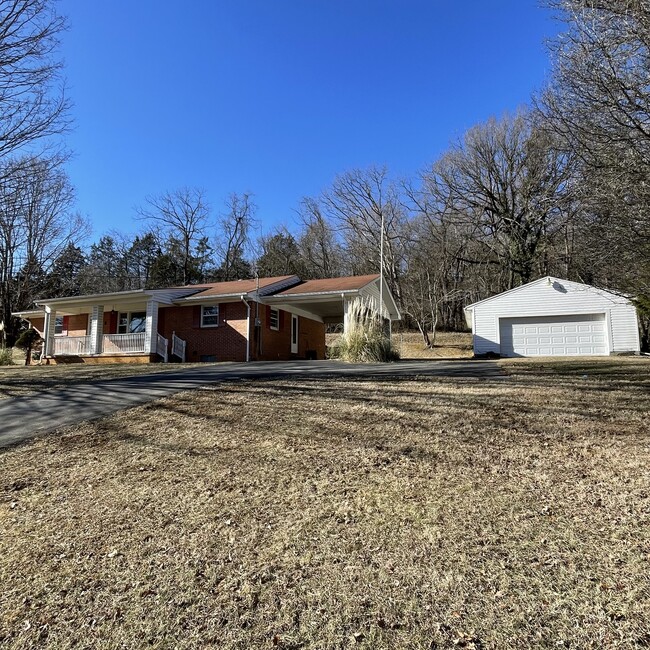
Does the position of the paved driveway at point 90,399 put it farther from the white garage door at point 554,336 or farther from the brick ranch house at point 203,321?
the white garage door at point 554,336

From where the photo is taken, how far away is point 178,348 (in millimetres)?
18344

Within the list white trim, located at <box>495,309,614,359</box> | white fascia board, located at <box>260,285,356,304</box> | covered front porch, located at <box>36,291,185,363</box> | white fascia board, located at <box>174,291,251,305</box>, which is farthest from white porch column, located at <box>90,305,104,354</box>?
white trim, located at <box>495,309,614,359</box>

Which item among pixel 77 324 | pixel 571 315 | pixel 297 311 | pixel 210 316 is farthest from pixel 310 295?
pixel 77 324

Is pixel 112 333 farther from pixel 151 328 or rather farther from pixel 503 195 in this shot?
pixel 503 195

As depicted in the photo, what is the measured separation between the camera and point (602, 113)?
20.0 ft

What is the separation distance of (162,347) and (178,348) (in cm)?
61

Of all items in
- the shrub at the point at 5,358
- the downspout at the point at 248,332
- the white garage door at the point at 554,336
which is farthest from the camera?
the white garage door at the point at 554,336

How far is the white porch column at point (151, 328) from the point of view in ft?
58.6

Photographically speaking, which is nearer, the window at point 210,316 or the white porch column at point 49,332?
the window at point 210,316

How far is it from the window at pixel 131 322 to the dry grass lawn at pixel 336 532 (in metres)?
15.5

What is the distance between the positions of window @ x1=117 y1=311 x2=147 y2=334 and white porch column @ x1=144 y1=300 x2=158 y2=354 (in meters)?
2.08

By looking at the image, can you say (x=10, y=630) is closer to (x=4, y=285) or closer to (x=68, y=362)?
(x=68, y=362)

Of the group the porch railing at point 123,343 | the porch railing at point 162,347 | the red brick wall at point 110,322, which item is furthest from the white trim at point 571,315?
the red brick wall at point 110,322

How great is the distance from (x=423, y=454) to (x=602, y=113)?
5229 millimetres
